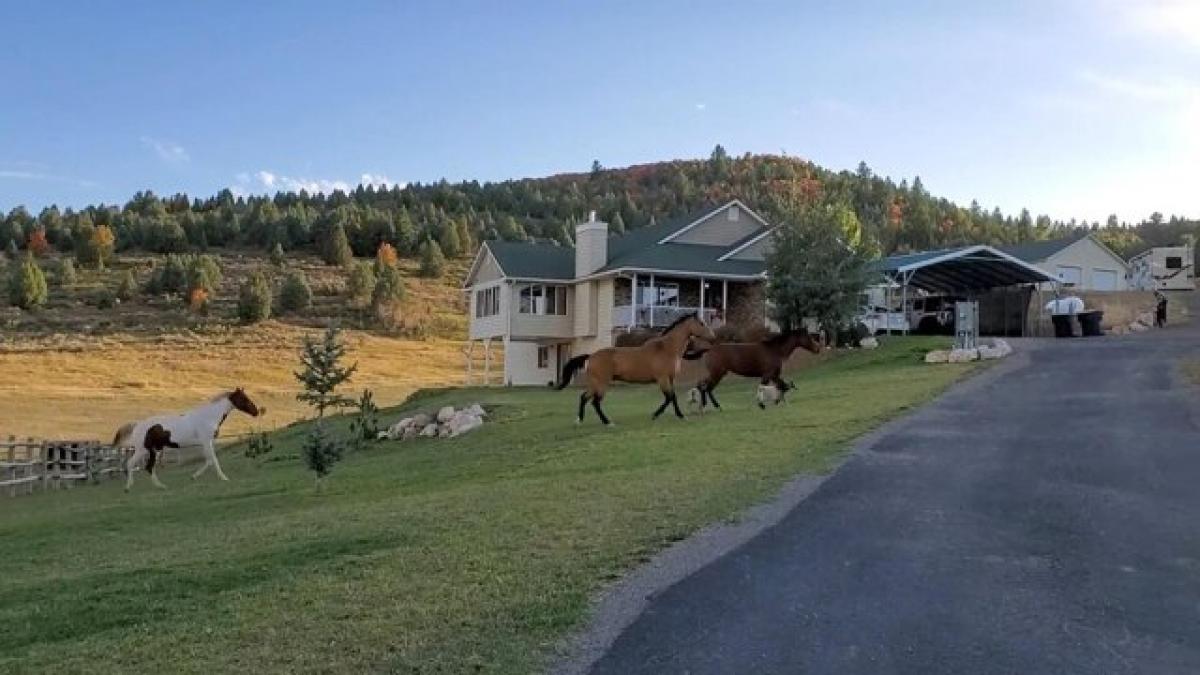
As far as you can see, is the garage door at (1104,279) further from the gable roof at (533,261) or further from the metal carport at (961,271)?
the gable roof at (533,261)

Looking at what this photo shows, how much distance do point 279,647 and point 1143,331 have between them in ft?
147

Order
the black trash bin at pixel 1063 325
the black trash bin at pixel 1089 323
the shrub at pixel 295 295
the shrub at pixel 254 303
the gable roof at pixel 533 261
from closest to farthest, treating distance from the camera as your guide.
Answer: the black trash bin at pixel 1063 325 < the black trash bin at pixel 1089 323 < the gable roof at pixel 533 261 < the shrub at pixel 254 303 < the shrub at pixel 295 295

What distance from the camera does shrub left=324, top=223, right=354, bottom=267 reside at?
120 metres

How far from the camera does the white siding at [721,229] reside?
4497 cm

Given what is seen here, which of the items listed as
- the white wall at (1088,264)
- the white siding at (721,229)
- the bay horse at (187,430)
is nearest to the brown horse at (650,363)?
the bay horse at (187,430)

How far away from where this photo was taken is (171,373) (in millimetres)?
69125

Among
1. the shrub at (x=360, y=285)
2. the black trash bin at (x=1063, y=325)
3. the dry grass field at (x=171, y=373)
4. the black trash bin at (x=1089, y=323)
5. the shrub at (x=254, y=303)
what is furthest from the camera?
the shrub at (x=360, y=285)

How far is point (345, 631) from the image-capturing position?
6.89 metres


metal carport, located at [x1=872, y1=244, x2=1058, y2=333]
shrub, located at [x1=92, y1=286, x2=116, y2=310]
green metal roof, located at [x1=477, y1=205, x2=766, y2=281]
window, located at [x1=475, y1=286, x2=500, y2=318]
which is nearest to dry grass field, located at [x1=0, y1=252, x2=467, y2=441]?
shrub, located at [x1=92, y1=286, x2=116, y2=310]

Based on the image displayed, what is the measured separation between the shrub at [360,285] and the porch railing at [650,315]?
61440mm

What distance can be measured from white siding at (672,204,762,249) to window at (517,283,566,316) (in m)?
5.67

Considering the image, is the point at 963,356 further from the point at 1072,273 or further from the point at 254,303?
the point at 254,303

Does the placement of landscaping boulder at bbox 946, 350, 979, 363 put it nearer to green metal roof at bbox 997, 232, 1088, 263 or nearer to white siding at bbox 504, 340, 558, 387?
white siding at bbox 504, 340, 558, 387

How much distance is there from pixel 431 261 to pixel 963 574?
367 feet
